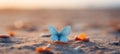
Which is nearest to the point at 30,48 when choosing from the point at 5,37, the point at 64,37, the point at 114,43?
the point at 64,37

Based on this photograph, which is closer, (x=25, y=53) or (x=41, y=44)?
(x=25, y=53)

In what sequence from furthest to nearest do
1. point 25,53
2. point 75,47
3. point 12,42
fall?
point 12,42 < point 75,47 < point 25,53

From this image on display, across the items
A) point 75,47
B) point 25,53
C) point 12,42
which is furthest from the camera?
point 12,42

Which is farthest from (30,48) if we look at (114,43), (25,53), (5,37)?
(114,43)

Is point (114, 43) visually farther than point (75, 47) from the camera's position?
Yes

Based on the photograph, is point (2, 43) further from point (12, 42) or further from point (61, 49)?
point (61, 49)

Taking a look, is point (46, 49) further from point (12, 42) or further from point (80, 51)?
point (12, 42)

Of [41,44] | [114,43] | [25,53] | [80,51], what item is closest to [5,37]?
[41,44]

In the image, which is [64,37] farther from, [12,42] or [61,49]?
[12,42]
